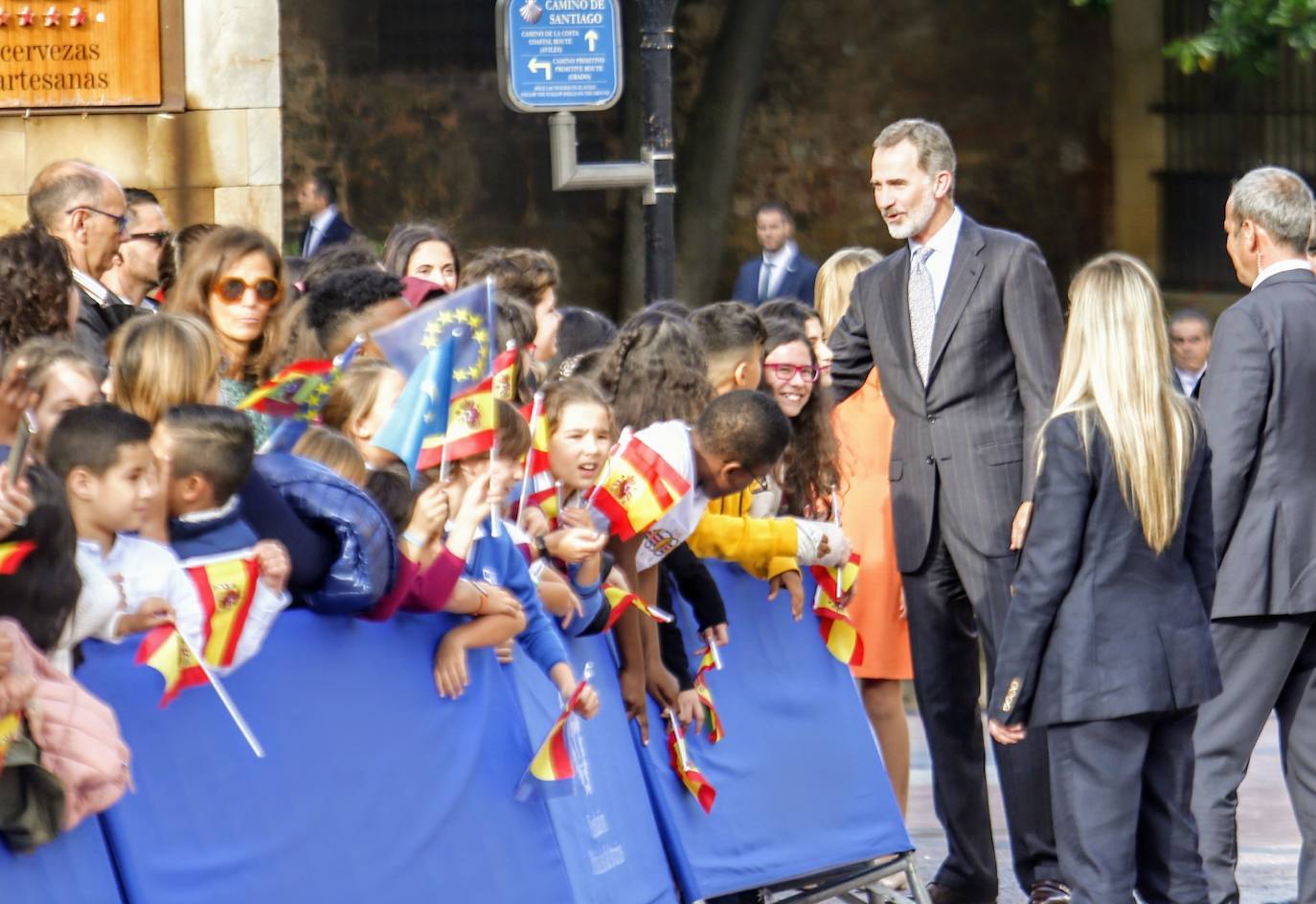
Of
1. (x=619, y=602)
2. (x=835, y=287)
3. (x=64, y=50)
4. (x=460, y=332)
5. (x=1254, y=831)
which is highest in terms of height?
(x=64, y=50)

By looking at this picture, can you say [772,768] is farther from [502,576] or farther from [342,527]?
[342,527]

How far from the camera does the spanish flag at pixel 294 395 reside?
5.07 m

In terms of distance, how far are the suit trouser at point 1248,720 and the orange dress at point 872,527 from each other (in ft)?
3.57

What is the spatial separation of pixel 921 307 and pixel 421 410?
7.85ft

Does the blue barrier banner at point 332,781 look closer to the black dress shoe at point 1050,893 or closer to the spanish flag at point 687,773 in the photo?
the spanish flag at point 687,773

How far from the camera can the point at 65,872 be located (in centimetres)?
359

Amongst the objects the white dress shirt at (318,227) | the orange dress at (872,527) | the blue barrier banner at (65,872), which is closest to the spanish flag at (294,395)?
the blue barrier banner at (65,872)

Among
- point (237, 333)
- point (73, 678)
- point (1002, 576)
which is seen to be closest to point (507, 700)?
point (73, 678)

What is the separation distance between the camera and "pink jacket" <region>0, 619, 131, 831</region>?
3.51m

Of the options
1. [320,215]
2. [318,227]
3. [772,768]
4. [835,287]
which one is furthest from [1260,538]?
[320,215]

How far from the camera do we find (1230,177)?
57.6 feet

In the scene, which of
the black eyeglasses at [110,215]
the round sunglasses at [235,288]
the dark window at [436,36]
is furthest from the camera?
the dark window at [436,36]

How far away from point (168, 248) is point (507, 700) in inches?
112

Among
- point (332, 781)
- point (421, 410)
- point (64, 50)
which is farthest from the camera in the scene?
point (64, 50)
